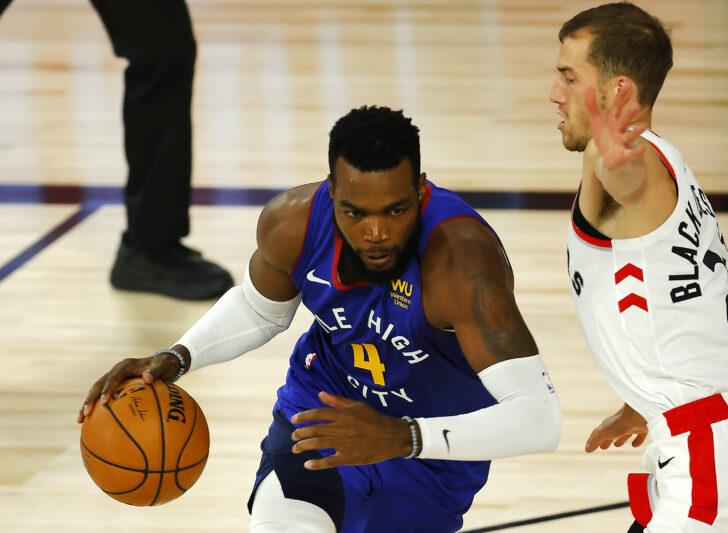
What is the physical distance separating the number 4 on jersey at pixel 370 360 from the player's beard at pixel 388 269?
0.61ft

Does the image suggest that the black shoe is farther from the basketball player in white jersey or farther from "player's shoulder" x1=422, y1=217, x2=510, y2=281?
the basketball player in white jersey

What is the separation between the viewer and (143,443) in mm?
2783

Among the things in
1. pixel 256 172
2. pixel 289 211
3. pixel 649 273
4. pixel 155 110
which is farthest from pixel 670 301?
pixel 256 172

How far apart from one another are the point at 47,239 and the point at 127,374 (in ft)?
10.7

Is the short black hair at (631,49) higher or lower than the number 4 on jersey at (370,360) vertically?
higher

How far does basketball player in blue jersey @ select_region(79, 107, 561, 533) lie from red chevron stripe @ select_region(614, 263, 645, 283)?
0.26m

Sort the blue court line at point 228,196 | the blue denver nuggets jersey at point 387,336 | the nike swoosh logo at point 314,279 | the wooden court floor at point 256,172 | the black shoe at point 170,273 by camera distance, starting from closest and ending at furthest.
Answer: the blue denver nuggets jersey at point 387,336, the nike swoosh logo at point 314,279, the wooden court floor at point 256,172, the black shoe at point 170,273, the blue court line at point 228,196

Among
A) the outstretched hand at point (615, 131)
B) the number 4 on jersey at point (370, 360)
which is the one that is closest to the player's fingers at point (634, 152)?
the outstretched hand at point (615, 131)

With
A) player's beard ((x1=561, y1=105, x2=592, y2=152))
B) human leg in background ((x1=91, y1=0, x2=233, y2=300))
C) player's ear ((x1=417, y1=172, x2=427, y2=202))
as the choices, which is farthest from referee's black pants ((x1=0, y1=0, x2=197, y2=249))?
player's beard ((x1=561, y1=105, x2=592, y2=152))

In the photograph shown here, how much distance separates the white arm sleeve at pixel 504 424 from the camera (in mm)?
2479

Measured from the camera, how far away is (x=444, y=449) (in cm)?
248

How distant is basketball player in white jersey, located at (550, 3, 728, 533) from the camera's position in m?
2.35

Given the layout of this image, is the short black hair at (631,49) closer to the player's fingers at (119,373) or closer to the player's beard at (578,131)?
the player's beard at (578,131)

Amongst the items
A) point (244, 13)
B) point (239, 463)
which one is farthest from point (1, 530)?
point (244, 13)
